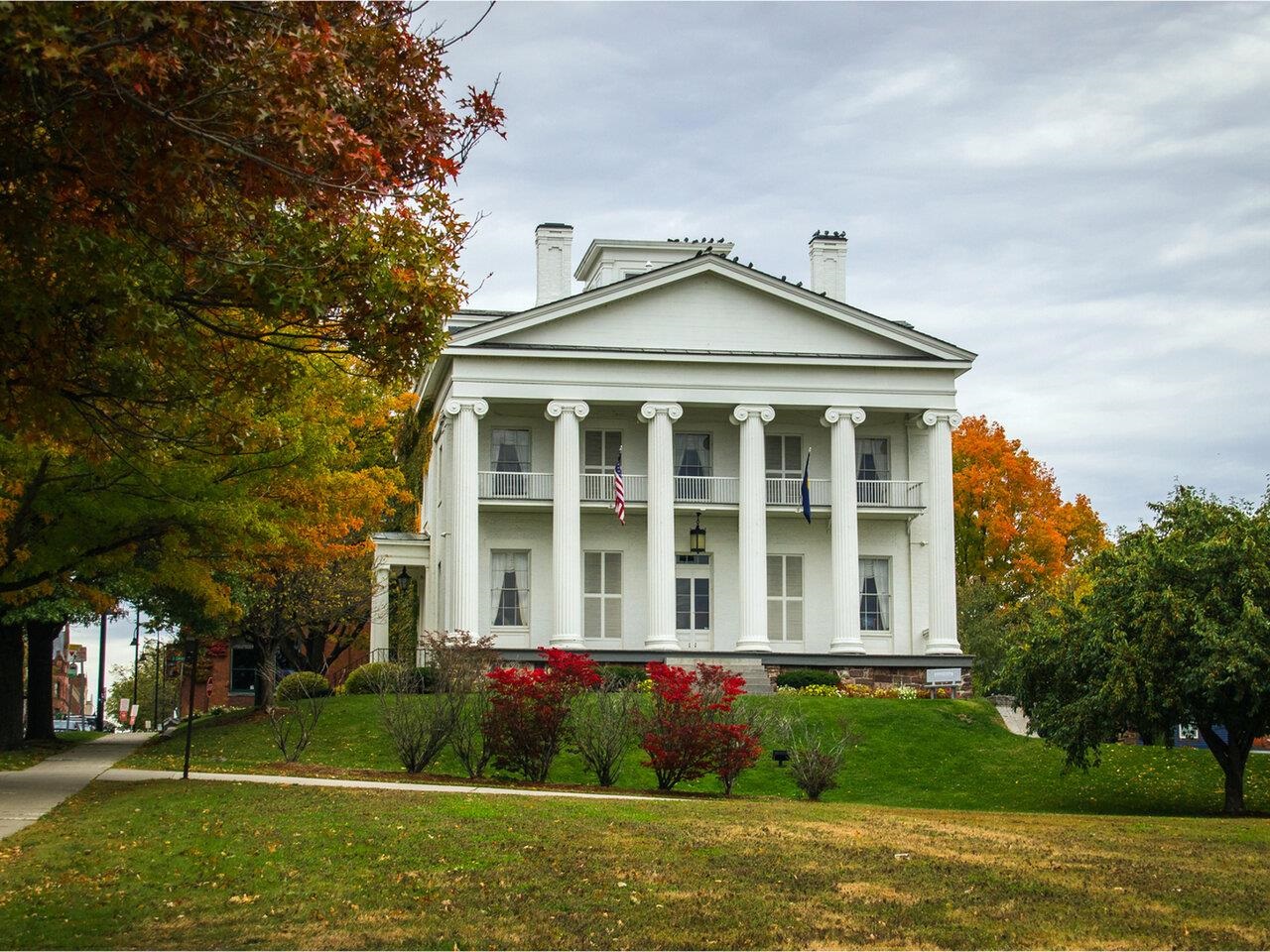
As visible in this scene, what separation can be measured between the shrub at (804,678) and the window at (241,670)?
37.2 meters

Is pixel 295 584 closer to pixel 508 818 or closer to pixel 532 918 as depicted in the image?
pixel 508 818

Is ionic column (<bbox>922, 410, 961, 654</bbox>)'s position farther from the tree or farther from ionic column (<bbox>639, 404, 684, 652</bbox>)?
the tree

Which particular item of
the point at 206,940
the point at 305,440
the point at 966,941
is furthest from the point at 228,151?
the point at 305,440

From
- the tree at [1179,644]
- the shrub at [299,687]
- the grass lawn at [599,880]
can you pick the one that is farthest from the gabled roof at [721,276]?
the grass lawn at [599,880]

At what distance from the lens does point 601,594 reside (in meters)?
44.7

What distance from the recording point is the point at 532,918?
12203 millimetres

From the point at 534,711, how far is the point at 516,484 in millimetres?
19618

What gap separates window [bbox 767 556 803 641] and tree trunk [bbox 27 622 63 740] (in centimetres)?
1934

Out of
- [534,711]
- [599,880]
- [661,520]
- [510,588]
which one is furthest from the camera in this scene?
[510,588]

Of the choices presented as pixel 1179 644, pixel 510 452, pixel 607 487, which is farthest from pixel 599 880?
pixel 510 452

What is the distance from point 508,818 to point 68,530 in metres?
10.6

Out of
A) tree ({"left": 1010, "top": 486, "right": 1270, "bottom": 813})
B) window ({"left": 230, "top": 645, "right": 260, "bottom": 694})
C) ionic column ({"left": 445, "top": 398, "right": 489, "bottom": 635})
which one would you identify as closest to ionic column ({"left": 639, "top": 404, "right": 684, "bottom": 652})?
ionic column ({"left": 445, "top": 398, "right": 489, "bottom": 635})

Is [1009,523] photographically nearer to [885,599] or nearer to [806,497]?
[885,599]

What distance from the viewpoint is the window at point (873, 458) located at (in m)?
46.0
